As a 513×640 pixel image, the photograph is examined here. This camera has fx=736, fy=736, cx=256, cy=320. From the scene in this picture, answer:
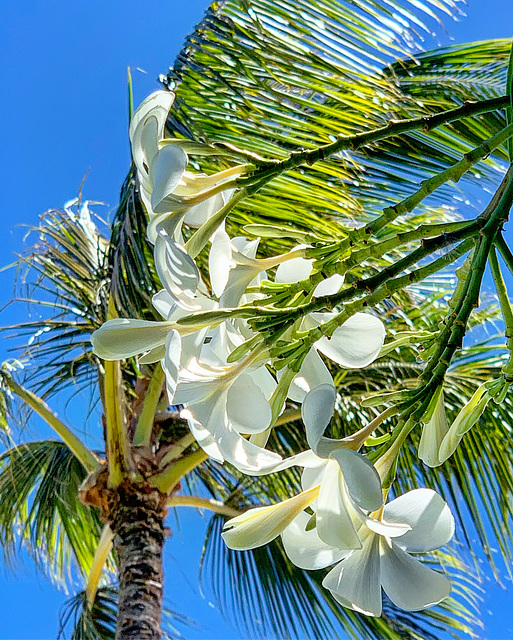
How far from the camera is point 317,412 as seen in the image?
259 mm

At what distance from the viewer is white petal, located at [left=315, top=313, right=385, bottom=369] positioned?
336mm

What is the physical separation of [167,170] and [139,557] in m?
1.61

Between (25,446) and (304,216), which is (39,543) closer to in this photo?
(25,446)

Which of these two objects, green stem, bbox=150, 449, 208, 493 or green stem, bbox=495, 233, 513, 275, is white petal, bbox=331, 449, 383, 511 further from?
green stem, bbox=150, 449, 208, 493

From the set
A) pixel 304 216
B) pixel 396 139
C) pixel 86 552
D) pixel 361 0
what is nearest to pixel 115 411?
pixel 304 216

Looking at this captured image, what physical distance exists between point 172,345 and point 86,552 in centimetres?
292

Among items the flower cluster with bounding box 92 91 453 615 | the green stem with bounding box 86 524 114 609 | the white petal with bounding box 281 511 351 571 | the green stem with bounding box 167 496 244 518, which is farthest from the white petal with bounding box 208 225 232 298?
the green stem with bounding box 167 496 244 518

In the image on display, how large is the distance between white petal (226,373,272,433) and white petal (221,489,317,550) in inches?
1.3

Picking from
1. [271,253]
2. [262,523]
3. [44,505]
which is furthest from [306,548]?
[44,505]

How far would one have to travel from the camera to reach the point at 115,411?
73.6 inches

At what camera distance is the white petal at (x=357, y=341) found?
1.10 ft

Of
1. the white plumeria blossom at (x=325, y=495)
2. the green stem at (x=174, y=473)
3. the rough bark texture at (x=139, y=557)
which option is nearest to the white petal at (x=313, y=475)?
the white plumeria blossom at (x=325, y=495)

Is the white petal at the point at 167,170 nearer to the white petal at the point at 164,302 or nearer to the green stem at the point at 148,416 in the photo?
the white petal at the point at 164,302

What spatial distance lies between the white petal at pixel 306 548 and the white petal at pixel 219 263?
4.0 inches
